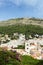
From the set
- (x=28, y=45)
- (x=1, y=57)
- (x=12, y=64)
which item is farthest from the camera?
(x=28, y=45)

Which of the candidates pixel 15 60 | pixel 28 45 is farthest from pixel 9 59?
pixel 28 45

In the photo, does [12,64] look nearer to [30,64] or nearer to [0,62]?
[0,62]

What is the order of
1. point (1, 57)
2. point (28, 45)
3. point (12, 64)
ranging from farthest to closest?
point (28, 45) < point (1, 57) < point (12, 64)

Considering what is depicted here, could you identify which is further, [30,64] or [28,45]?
[28,45]

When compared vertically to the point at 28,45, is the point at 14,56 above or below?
above

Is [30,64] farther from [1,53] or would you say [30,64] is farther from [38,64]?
[1,53]

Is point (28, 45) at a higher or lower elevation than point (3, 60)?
lower

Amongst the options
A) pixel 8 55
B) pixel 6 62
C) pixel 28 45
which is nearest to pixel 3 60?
pixel 6 62

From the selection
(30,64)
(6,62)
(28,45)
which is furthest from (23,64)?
(28,45)

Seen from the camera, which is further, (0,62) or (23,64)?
(23,64)
